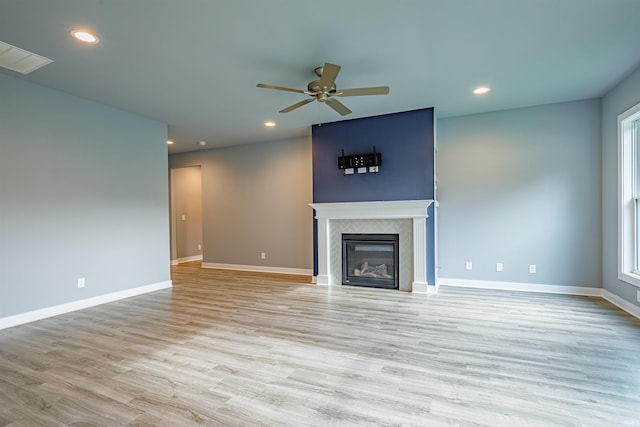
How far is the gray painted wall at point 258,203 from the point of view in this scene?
612 centimetres

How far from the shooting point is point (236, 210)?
22.2 feet

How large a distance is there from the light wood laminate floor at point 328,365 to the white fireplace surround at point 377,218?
804 mm

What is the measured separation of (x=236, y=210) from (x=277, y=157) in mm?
1528

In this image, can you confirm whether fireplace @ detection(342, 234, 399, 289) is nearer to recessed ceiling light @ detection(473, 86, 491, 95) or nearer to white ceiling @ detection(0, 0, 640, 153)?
white ceiling @ detection(0, 0, 640, 153)

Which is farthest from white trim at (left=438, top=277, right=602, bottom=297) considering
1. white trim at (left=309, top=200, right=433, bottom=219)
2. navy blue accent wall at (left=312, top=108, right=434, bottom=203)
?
navy blue accent wall at (left=312, top=108, right=434, bottom=203)

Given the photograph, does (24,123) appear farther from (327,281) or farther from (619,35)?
(619,35)

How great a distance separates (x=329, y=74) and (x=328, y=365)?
8.10 ft

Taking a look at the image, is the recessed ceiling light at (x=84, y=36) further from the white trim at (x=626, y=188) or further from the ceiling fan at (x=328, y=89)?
the white trim at (x=626, y=188)

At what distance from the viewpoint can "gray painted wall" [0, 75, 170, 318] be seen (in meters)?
3.39

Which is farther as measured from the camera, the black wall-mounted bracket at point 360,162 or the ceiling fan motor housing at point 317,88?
the black wall-mounted bracket at point 360,162

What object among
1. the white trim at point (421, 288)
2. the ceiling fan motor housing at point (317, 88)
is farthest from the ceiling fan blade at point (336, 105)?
the white trim at point (421, 288)

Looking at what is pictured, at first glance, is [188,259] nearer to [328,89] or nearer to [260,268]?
[260,268]

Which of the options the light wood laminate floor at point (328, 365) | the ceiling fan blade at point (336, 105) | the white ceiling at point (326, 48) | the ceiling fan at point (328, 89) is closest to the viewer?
the light wood laminate floor at point (328, 365)

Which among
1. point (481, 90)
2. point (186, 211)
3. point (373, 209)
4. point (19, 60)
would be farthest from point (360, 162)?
point (186, 211)
